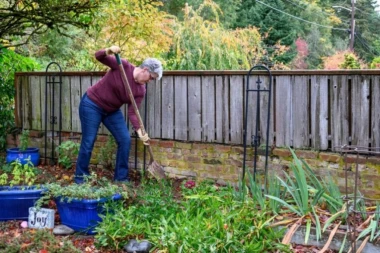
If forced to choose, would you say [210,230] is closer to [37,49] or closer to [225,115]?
[225,115]

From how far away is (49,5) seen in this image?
21.1 ft

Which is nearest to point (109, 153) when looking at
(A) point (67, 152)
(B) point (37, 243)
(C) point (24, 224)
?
(A) point (67, 152)

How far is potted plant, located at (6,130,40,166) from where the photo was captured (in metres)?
6.71

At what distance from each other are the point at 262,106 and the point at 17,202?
2639mm

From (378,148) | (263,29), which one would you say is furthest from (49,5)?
(263,29)

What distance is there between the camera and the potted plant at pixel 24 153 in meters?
6.71

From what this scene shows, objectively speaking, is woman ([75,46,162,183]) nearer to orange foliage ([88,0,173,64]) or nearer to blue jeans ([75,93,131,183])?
blue jeans ([75,93,131,183])

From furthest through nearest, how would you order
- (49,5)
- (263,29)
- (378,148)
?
(263,29) → (49,5) → (378,148)

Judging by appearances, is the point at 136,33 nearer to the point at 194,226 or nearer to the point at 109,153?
the point at 109,153

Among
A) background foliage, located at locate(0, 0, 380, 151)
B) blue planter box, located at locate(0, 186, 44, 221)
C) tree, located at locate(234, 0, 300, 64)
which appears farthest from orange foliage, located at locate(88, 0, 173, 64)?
tree, located at locate(234, 0, 300, 64)

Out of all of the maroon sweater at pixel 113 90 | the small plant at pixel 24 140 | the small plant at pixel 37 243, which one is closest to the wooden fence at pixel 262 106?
the small plant at pixel 24 140

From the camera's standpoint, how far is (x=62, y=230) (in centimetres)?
439

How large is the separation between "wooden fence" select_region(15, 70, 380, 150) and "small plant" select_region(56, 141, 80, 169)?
0.31 meters

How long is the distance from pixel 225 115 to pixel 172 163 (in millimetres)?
911
